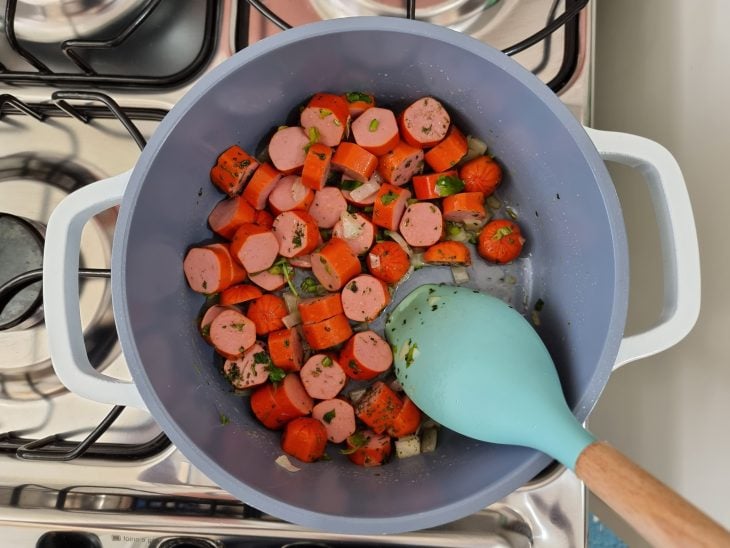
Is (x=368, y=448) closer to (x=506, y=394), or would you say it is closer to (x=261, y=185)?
(x=506, y=394)

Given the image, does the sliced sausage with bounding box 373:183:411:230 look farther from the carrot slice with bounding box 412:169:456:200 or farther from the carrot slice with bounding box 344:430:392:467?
the carrot slice with bounding box 344:430:392:467

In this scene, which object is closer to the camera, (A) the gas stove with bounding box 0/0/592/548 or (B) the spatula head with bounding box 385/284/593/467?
(B) the spatula head with bounding box 385/284/593/467

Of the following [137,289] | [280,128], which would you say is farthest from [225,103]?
[137,289]

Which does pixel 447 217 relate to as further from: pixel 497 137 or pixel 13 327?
pixel 13 327

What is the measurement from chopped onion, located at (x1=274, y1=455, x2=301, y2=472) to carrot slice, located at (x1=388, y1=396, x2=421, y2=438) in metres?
0.14

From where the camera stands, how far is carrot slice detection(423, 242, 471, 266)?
86 cm

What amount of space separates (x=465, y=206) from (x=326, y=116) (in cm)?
22

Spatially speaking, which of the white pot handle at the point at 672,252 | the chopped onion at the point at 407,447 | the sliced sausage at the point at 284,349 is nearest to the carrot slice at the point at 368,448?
the chopped onion at the point at 407,447

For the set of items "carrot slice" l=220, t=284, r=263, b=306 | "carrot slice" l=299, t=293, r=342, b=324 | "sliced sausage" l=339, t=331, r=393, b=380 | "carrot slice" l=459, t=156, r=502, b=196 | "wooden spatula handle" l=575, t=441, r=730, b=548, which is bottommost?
"wooden spatula handle" l=575, t=441, r=730, b=548

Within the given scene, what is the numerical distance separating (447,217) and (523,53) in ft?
0.79

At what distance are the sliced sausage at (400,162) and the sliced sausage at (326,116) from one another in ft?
0.24

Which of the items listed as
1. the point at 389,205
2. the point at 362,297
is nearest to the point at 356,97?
the point at 389,205

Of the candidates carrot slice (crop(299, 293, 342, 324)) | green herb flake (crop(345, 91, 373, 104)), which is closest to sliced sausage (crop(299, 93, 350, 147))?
green herb flake (crop(345, 91, 373, 104))

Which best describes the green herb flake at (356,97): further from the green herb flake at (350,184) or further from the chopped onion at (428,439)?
the chopped onion at (428,439)
